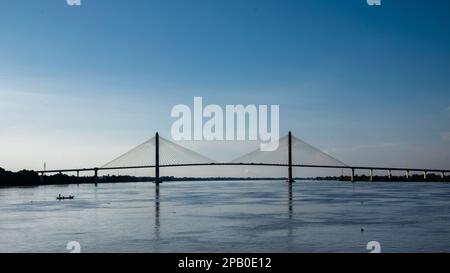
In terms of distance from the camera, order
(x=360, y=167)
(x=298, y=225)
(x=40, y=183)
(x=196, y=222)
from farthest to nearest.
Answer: (x=40, y=183), (x=360, y=167), (x=196, y=222), (x=298, y=225)

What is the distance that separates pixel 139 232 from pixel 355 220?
14131 mm

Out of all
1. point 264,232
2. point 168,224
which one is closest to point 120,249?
point 264,232

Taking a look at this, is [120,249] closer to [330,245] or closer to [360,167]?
[330,245]

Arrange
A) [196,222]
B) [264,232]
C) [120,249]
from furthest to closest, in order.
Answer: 1. [196,222]
2. [264,232]
3. [120,249]

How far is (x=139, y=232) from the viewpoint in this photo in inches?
947

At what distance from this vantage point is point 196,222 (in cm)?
2938
